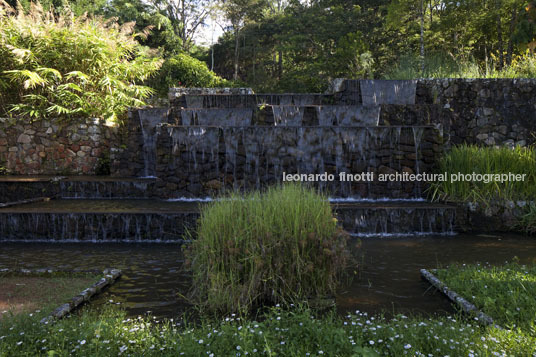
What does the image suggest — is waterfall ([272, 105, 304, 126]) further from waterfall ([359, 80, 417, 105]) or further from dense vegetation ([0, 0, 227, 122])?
dense vegetation ([0, 0, 227, 122])

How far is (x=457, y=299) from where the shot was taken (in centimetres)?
356

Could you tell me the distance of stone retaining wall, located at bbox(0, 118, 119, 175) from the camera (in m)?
11.4

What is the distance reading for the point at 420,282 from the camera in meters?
4.27

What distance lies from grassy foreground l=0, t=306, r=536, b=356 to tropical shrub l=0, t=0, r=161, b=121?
9.89 metres

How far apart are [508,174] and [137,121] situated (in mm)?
9234

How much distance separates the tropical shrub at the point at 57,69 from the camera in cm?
1128

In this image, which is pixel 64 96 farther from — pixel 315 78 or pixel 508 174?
pixel 315 78

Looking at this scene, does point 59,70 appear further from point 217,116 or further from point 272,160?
point 272,160

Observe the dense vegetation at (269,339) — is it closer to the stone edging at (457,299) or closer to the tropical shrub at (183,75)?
the stone edging at (457,299)

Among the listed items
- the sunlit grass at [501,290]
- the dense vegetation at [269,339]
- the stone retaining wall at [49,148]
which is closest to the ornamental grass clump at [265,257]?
the dense vegetation at [269,339]

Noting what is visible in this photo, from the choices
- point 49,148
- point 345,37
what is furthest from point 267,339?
point 345,37

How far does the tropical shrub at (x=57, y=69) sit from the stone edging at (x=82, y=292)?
7.91m

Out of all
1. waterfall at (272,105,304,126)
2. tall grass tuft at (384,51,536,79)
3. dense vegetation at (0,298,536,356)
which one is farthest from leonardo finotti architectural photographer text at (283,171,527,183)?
dense vegetation at (0,298,536,356)

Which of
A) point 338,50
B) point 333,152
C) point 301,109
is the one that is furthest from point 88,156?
point 338,50
